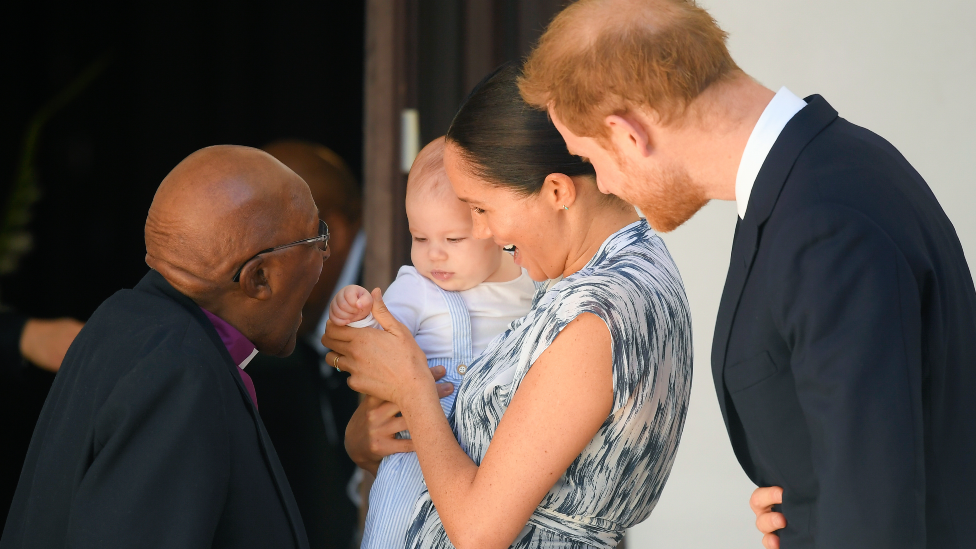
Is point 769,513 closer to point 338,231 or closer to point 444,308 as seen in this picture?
point 444,308

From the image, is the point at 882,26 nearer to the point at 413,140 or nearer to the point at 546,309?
the point at 413,140

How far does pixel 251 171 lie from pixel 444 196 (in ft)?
2.07

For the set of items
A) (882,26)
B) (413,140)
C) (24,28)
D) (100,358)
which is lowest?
(100,358)

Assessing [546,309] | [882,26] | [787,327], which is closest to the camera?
[787,327]

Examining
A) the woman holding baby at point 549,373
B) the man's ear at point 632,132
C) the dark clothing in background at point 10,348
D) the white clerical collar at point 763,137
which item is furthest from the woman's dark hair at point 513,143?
the dark clothing in background at point 10,348

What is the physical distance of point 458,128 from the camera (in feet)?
5.32

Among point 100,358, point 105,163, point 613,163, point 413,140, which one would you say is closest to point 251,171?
point 100,358

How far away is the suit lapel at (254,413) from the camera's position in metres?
1.34

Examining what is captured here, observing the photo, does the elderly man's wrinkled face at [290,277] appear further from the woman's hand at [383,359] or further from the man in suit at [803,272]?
the man in suit at [803,272]

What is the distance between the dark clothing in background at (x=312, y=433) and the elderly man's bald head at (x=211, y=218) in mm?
1978

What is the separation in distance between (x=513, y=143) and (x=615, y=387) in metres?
0.55

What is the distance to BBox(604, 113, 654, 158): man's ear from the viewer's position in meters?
1.16

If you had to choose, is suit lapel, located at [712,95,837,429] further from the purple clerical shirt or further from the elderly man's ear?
the elderly man's ear

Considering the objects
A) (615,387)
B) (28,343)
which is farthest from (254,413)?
(28,343)
